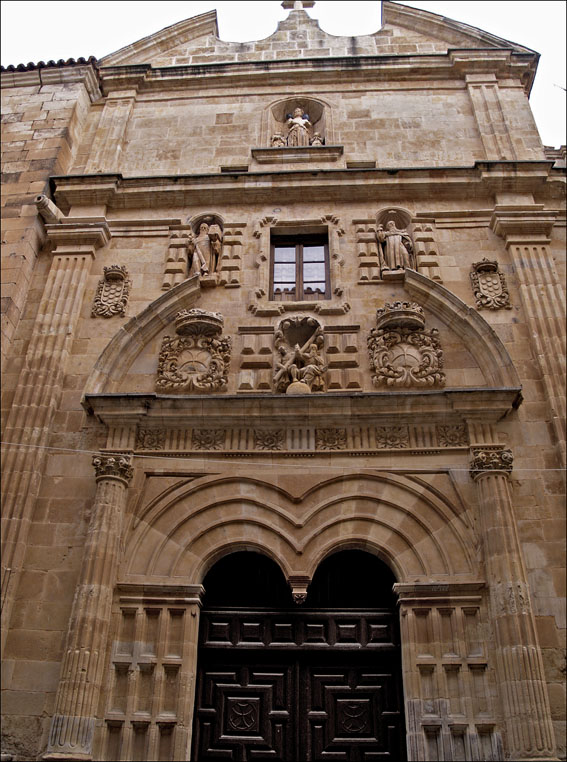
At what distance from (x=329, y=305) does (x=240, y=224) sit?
2.28 meters

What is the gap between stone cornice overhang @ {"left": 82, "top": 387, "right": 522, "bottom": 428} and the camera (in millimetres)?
8500

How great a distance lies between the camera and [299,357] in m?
9.19

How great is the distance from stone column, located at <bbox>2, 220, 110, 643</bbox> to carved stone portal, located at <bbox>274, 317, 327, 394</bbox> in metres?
3.02

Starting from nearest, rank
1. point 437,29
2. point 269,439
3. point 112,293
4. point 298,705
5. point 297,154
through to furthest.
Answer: point 298,705 → point 269,439 → point 112,293 → point 297,154 → point 437,29

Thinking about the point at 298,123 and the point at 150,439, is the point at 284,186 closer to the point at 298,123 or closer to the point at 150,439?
the point at 298,123

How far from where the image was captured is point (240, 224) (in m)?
11.0

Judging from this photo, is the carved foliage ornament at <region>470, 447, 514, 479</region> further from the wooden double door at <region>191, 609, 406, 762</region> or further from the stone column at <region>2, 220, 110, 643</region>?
the stone column at <region>2, 220, 110, 643</region>

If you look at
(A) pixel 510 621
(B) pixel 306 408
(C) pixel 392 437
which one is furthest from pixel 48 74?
(A) pixel 510 621

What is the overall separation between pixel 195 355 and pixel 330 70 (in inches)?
271

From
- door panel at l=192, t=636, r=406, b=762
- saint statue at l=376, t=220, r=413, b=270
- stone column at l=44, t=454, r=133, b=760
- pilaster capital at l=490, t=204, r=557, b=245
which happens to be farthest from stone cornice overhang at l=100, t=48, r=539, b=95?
door panel at l=192, t=636, r=406, b=762

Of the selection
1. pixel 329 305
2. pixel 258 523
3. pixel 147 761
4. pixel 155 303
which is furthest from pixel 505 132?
pixel 147 761

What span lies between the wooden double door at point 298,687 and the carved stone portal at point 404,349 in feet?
9.84

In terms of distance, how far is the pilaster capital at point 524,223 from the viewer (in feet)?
33.7

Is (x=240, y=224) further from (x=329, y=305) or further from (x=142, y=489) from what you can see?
(x=142, y=489)
